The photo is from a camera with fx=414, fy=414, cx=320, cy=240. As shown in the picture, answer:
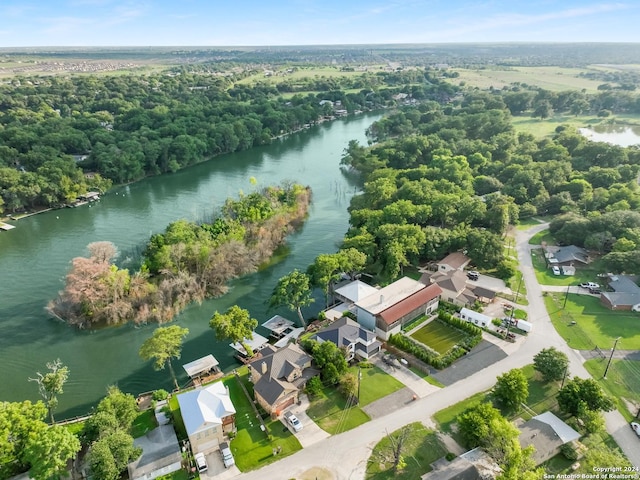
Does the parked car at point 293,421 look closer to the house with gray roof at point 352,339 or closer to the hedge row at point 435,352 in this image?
the house with gray roof at point 352,339

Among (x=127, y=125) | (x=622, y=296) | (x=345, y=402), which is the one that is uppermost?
(x=127, y=125)

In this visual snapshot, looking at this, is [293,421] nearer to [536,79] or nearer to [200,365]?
[200,365]

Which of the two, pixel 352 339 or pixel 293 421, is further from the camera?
pixel 352 339

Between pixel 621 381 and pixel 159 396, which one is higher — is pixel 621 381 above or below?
below

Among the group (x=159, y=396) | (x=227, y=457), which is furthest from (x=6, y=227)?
(x=227, y=457)

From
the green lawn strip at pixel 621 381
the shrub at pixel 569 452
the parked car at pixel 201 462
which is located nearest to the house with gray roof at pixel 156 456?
the parked car at pixel 201 462

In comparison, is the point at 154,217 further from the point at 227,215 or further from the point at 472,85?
the point at 472,85

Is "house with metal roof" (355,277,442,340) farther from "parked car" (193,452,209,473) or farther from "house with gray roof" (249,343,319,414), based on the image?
"parked car" (193,452,209,473)

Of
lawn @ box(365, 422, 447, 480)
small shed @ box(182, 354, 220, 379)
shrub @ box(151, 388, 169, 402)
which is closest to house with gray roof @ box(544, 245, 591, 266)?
lawn @ box(365, 422, 447, 480)
